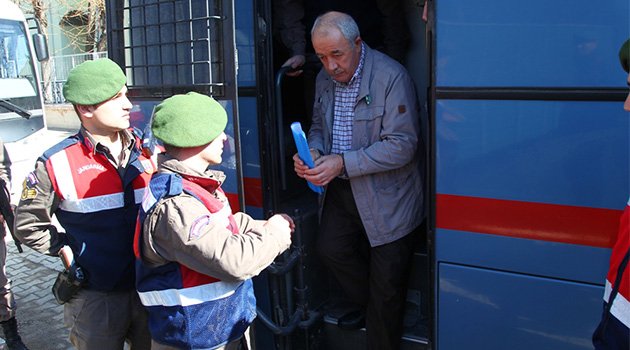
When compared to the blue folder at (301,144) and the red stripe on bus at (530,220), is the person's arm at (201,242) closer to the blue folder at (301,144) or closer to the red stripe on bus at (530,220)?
the blue folder at (301,144)

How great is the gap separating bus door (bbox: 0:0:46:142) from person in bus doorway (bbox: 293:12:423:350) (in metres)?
5.87

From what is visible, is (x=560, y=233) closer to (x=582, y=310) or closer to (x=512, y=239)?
(x=512, y=239)

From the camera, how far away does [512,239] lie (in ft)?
6.86

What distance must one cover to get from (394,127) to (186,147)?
43.4 inches

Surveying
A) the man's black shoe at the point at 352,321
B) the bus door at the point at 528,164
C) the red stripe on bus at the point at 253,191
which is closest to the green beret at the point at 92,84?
the red stripe on bus at the point at 253,191

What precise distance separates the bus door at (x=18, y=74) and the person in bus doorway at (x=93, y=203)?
560cm

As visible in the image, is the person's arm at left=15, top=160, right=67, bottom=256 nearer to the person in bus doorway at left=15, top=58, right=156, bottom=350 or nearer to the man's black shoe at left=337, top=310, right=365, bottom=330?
the person in bus doorway at left=15, top=58, right=156, bottom=350

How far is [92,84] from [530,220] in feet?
5.86

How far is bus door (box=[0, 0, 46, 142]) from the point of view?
7.27 m

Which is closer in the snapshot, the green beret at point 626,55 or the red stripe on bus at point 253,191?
the green beret at point 626,55

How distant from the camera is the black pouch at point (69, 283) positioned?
2.22 m

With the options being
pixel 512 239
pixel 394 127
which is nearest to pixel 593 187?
pixel 512 239

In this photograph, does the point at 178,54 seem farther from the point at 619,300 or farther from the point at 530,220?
the point at 619,300

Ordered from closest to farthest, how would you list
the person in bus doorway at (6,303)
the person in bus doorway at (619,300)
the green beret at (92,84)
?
1. the person in bus doorway at (619,300)
2. the green beret at (92,84)
3. the person in bus doorway at (6,303)
